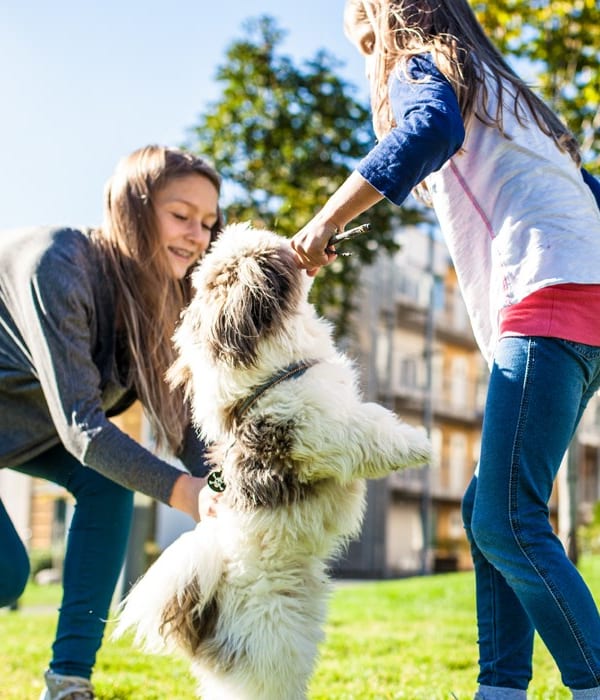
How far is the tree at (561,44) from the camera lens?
9.75 m

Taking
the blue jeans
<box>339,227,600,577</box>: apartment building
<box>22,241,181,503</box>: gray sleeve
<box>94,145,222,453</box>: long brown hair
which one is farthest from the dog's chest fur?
<box>339,227,600,577</box>: apartment building

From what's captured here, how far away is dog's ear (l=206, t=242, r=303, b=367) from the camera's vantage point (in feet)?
8.02

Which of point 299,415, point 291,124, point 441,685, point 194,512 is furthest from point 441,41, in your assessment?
A: point 291,124

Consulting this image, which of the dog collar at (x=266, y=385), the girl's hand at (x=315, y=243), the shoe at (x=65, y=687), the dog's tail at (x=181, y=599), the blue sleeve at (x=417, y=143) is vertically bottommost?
the shoe at (x=65, y=687)

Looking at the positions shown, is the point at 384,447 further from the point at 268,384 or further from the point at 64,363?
the point at 64,363

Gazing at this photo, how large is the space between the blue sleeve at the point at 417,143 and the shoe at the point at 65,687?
201 centimetres

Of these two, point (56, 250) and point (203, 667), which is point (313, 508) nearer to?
point (203, 667)

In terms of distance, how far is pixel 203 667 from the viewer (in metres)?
2.45

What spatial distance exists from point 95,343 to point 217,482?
3.12 ft

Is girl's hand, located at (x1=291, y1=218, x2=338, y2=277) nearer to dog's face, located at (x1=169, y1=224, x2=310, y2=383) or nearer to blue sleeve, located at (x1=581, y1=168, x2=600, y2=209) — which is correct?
dog's face, located at (x1=169, y1=224, x2=310, y2=383)

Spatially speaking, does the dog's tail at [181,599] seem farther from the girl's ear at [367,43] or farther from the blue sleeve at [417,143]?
the girl's ear at [367,43]

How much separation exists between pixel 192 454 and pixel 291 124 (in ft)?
29.6

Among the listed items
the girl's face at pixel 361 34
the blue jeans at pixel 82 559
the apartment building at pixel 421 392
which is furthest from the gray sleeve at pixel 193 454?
the apartment building at pixel 421 392

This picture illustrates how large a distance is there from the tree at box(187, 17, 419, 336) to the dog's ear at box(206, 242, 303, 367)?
856 centimetres
